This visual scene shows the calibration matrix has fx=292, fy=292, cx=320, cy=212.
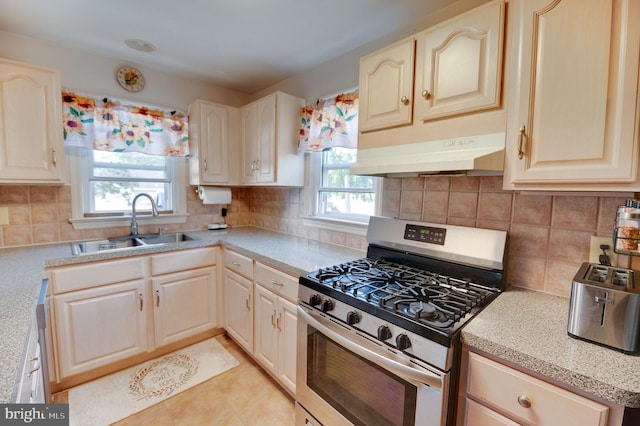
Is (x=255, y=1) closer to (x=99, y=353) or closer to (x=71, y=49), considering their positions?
(x=71, y=49)

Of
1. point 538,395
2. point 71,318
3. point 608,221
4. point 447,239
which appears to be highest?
point 608,221

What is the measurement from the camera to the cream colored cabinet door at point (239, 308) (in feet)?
6.70

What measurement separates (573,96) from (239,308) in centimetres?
216

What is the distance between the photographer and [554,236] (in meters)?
1.27

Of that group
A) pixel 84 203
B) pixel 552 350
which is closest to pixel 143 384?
pixel 84 203

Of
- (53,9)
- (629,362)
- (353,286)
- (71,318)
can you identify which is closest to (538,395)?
(629,362)

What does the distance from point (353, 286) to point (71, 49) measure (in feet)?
8.50

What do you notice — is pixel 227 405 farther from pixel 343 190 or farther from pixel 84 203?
pixel 84 203

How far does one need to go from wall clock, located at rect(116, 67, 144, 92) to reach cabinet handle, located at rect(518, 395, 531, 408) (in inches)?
119

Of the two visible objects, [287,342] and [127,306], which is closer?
[287,342]

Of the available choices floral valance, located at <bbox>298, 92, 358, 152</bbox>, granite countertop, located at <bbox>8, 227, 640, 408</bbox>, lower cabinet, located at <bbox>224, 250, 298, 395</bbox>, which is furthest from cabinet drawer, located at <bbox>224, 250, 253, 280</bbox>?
floral valance, located at <bbox>298, 92, 358, 152</bbox>

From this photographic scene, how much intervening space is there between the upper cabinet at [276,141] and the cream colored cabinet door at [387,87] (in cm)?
87

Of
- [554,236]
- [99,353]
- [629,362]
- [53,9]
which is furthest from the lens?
[99,353]

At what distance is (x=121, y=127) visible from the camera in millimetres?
2291
